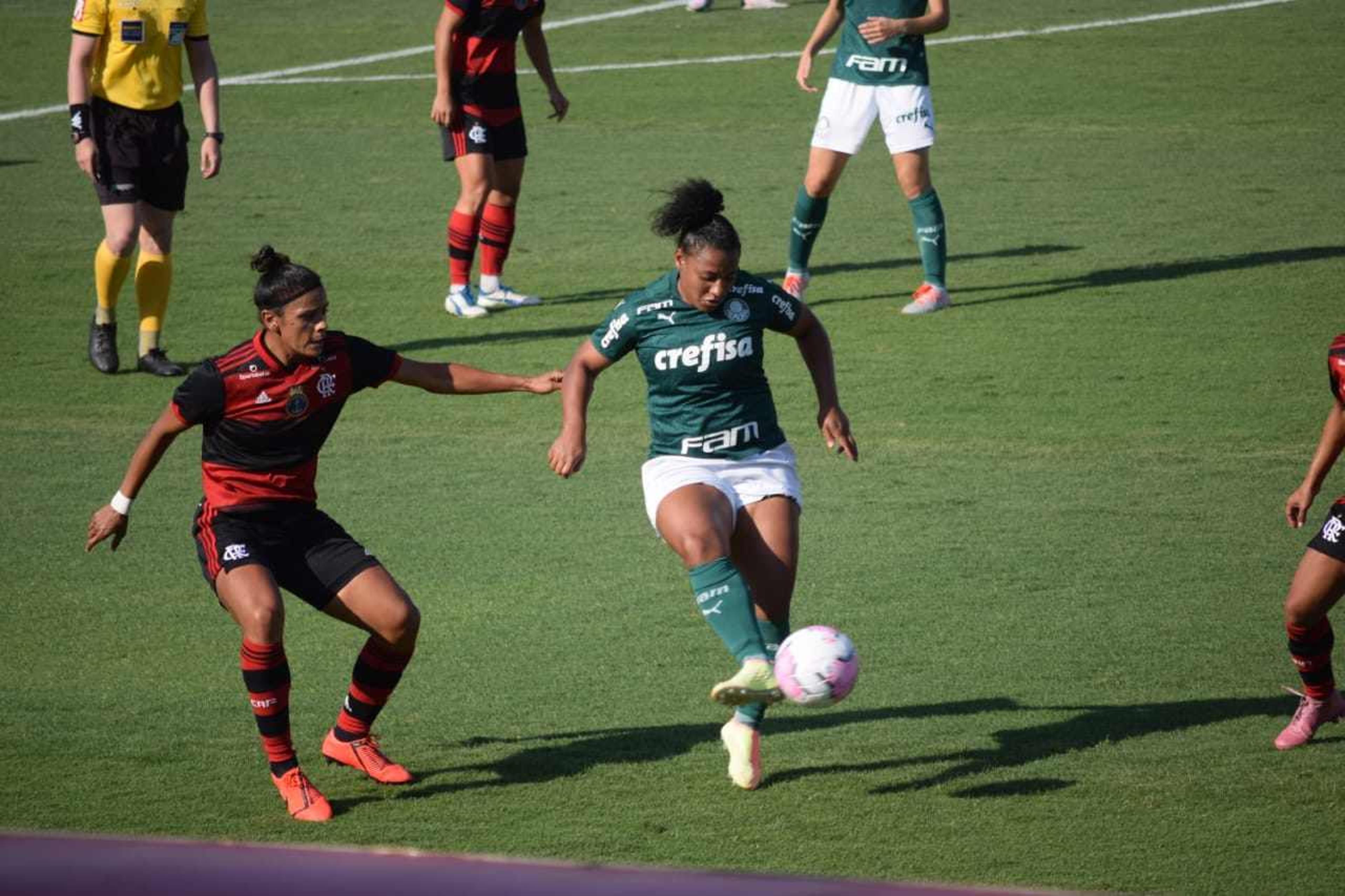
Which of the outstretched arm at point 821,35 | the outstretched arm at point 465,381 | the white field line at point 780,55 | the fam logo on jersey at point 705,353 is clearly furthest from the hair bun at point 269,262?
the white field line at point 780,55

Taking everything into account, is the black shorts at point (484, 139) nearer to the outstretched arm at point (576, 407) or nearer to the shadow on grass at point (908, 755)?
the outstretched arm at point (576, 407)

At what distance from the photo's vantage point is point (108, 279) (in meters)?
11.4

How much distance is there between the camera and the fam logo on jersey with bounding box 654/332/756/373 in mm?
6762

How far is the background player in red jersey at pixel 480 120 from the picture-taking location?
12117mm

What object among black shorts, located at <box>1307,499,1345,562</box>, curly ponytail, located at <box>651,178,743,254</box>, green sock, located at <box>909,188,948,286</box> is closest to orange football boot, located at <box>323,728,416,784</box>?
curly ponytail, located at <box>651,178,743,254</box>

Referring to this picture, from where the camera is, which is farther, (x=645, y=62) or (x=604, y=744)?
(x=645, y=62)

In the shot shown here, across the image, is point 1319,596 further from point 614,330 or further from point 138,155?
point 138,155

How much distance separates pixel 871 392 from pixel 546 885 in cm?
866

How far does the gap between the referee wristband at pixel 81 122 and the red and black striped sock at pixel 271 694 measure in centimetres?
554

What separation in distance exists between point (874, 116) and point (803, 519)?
4115 mm

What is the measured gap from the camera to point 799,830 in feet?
20.1

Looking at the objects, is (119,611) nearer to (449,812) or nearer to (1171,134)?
(449,812)

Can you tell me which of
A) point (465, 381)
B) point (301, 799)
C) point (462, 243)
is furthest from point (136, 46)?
point (301, 799)

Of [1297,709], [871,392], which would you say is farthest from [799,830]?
[871,392]
